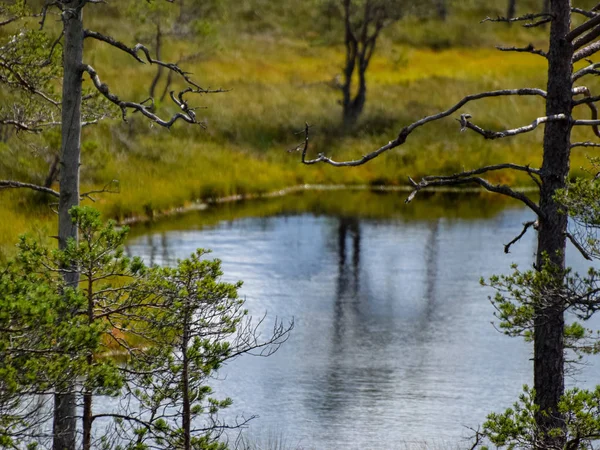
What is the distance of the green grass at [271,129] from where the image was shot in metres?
30.2

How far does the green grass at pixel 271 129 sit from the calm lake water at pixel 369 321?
272cm

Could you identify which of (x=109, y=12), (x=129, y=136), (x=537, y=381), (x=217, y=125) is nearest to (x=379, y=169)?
(x=217, y=125)

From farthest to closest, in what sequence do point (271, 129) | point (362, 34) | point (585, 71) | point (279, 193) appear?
point (362, 34)
point (271, 129)
point (279, 193)
point (585, 71)

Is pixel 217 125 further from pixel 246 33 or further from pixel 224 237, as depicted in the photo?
pixel 246 33

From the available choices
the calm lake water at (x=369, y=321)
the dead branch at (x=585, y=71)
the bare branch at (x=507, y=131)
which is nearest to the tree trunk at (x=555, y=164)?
the dead branch at (x=585, y=71)

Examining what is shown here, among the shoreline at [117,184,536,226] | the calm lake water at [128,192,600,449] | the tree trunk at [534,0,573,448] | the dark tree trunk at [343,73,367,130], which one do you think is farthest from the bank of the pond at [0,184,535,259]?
the tree trunk at [534,0,573,448]

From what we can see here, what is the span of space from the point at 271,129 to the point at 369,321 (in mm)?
22448

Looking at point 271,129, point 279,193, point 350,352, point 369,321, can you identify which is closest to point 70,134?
point 350,352

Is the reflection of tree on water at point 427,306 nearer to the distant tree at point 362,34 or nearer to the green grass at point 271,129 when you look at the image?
the green grass at point 271,129

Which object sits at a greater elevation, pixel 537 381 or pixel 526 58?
pixel 526 58

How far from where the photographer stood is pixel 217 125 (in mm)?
41469

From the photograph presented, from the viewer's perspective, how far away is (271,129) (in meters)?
42.4

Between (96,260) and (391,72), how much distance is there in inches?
1906

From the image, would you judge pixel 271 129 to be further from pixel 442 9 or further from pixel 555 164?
pixel 442 9
